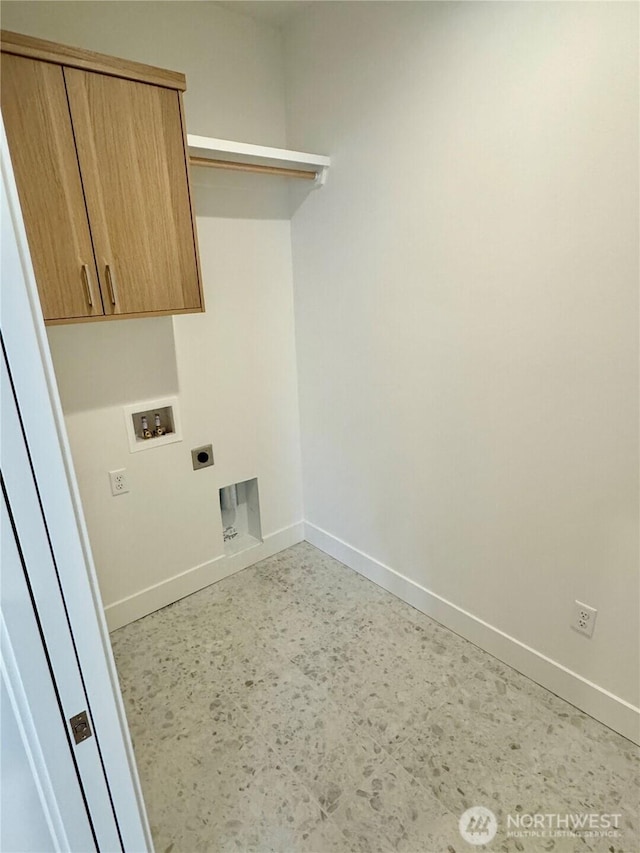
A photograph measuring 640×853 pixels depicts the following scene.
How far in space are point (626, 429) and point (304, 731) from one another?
1.47 metres

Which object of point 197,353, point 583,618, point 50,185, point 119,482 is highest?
point 50,185

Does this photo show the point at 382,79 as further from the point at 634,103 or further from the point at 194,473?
the point at 194,473

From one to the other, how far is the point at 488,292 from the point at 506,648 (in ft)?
4.62

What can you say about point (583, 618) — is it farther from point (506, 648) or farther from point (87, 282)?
point (87, 282)

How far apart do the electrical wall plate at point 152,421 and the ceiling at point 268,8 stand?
1.66 metres

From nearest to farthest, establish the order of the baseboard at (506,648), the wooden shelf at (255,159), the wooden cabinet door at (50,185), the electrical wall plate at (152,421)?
the wooden cabinet door at (50,185)
the baseboard at (506,648)
the wooden shelf at (255,159)
the electrical wall plate at (152,421)

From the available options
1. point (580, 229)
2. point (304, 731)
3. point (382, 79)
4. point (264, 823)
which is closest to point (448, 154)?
point (382, 79)

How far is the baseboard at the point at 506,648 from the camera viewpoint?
1624 mm

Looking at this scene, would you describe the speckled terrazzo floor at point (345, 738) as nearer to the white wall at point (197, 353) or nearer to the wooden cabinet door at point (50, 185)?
the white wall at point (197, 353)

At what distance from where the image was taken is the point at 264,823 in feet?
4.58

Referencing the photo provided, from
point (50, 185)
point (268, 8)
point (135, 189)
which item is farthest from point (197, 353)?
point (268, 8)

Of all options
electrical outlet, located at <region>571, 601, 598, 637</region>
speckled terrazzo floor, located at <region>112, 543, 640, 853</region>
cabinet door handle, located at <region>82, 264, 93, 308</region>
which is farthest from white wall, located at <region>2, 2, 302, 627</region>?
electrical outlet, located at <region>571, 601, 598, 637</region>

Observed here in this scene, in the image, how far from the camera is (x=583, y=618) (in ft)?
5.42

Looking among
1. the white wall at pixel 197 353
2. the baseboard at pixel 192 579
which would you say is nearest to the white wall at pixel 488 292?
the white wall at pixel 197 353
